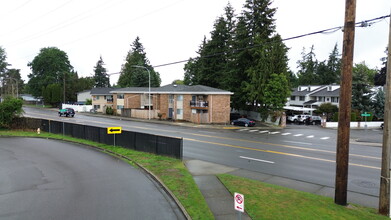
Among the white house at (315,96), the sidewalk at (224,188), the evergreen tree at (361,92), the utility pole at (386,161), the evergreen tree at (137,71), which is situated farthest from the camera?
the evergreen tree at (137,71)

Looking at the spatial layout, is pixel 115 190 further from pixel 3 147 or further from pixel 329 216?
pixel 3 147

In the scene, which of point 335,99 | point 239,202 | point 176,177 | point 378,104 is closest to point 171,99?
point 176,177

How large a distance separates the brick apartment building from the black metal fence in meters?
19.5

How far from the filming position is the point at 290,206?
8562mm

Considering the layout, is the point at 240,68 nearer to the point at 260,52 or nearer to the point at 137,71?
the point at 260,52

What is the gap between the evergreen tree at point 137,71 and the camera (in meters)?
72.2

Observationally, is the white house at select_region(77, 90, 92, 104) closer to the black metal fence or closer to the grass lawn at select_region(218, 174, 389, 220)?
the black metal fence

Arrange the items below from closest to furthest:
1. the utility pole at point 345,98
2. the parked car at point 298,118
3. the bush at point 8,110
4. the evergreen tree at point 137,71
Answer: the utility pole at point 345,98 → the bush at point 8,110 → the parked car at point 298,118 → the evergreen tree at point 137,71

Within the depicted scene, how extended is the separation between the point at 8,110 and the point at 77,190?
2573cm

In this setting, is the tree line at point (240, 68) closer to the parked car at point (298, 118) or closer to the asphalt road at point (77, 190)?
the parked car at point (298, 118)

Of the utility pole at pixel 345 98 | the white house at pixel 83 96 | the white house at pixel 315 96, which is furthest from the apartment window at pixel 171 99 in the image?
the white house at pixel 83 96

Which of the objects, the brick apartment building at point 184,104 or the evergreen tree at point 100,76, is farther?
the evergreen tree at point 100,76

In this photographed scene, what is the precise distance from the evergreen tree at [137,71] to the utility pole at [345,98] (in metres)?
65.8

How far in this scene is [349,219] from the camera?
777 cm
